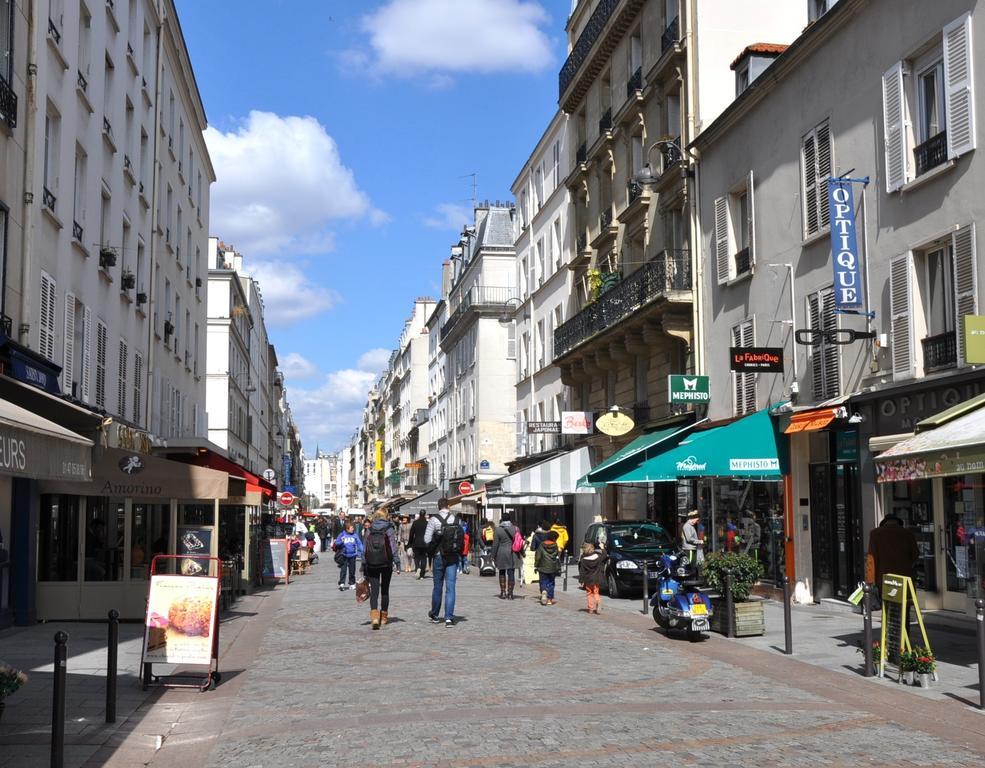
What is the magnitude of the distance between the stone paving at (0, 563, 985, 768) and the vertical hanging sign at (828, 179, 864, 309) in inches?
234

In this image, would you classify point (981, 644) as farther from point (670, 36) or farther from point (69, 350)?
point (670, 36)

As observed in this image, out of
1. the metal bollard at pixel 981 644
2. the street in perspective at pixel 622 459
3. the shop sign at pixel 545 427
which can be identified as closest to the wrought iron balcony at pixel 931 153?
the street in perspective at pixel 622 459

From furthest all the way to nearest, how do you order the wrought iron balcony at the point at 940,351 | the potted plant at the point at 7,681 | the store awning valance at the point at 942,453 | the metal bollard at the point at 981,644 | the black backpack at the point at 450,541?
the black backpack at the point at 450,541 < the wrought iron balcony at the point at 940,351 < the store awning valance at the point at 942,453 < the metal bollard at the point at 981,644 < the potted plant at the point at 7,681

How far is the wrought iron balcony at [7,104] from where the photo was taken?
49.5 feet

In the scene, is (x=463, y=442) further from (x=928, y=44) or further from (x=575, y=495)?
(x=928, y=44)

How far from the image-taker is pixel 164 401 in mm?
29703

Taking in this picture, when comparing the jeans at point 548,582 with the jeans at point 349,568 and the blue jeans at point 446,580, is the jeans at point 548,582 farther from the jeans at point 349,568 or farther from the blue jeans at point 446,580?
the jeans at point 349,568

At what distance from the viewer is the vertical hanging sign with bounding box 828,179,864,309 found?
672 inches

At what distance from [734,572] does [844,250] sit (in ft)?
18.5

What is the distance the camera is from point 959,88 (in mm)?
14891

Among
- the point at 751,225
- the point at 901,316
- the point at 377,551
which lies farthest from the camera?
the point at 751,225

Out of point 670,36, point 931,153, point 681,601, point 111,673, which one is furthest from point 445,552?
point 670,36

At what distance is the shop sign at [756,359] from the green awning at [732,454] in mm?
1249

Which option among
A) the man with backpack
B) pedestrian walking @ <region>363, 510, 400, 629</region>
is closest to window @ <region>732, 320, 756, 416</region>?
the man with backpack
